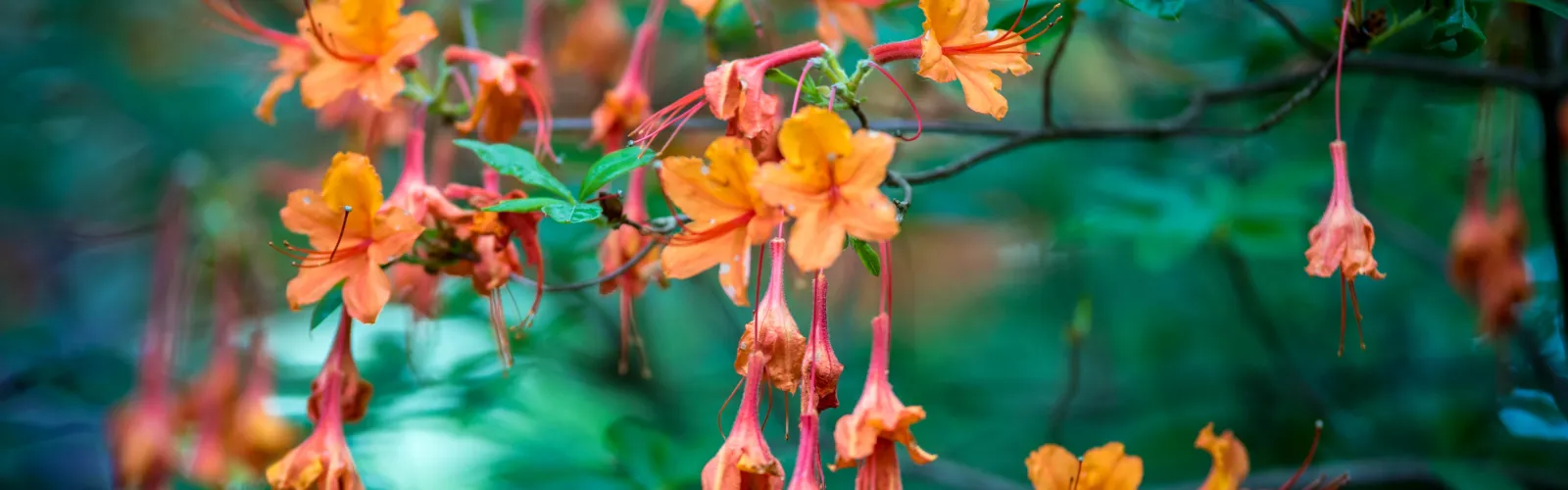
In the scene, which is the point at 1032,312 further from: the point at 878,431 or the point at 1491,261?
the point at 878,431

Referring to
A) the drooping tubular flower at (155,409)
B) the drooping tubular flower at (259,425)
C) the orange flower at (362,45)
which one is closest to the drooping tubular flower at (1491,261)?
the orange flower at (362,45)

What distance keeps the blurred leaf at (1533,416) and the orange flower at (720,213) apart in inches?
59.3

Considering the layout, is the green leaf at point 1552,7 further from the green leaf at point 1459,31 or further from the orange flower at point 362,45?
the orange flower at point 362,45

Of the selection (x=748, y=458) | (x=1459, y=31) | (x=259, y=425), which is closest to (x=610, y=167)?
(x=748, y=458)

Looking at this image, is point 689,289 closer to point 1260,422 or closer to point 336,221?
point 1260,422

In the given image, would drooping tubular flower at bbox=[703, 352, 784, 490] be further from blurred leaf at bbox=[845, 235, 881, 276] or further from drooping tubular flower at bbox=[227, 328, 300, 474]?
drooping tubular flower at bbox=[227, 328, 300, 474]

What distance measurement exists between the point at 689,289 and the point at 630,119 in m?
1.35

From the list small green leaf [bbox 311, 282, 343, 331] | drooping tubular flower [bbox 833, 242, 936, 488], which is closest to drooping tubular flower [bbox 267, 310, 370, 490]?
small green leaf [bbox 311, 282, 343, 331]

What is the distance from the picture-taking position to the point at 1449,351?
199cm

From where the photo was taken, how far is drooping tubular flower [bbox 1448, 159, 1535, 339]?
60.7 inches

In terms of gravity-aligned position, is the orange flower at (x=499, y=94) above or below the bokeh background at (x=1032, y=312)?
above

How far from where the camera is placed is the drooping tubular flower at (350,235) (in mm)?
974

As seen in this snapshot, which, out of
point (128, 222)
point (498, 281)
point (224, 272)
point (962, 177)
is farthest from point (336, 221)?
point (128, 222)

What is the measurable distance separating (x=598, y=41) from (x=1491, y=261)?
159 cm
